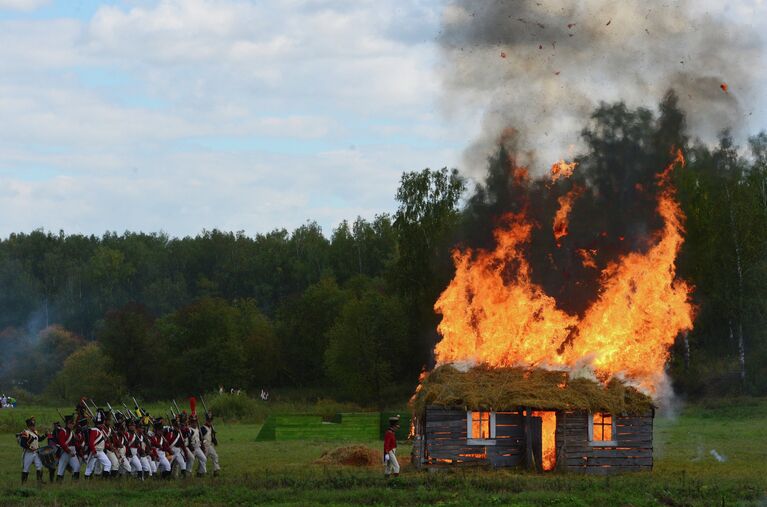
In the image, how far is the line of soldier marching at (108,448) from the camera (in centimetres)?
3173

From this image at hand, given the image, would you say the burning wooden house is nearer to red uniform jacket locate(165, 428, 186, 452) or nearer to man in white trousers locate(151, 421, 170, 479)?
red uniform jacket locate(165, 428, 186, 452)

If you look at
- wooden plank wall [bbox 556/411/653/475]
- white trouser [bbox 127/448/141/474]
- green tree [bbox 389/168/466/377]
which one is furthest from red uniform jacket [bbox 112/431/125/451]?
green tree [bbox 389/168/466/377]

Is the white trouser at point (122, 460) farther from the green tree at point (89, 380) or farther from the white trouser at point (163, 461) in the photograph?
the green tree at point (89, 380)

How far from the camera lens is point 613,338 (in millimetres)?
36438

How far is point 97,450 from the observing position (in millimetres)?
31547

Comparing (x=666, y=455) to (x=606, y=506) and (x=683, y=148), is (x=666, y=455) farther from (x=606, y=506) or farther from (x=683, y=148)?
(x=606, y=506)

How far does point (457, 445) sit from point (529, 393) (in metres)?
2.65

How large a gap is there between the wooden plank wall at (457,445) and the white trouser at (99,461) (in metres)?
9.11

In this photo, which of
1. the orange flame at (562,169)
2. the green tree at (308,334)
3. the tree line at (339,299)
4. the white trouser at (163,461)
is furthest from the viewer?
the green tree at (308,334)

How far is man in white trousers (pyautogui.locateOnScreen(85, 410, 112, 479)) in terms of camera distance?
1236 inches

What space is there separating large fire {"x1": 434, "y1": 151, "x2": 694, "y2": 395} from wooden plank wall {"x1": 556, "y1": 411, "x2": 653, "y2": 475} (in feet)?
4.25

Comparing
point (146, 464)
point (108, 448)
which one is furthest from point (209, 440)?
point (108, 448)

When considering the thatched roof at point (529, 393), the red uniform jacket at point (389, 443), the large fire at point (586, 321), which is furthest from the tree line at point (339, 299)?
the red uniform jacket at point (389, 443)

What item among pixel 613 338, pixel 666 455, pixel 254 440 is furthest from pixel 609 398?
pixel 254 440
